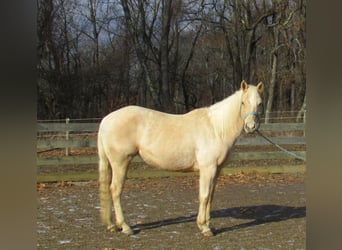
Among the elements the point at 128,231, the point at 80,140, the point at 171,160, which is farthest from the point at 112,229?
the point at 80,140

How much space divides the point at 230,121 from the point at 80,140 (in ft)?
7.66

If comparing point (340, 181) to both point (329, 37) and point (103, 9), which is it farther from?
point (103, 9)

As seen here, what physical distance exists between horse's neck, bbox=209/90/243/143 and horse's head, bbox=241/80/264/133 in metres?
0.08

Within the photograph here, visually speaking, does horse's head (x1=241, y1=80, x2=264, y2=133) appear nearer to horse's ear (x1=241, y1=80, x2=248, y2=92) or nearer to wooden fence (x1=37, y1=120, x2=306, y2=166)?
horse's ear (x1=241, y1=80, x2=248, y2=92)

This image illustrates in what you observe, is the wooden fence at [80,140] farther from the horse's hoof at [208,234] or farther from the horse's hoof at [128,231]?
the horse's hoof at [208,234]

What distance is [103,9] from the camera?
4867mm

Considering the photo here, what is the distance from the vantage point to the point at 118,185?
9.87 feet

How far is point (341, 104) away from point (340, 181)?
15cm

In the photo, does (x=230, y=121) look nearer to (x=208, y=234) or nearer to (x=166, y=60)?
(x=208, y=234)

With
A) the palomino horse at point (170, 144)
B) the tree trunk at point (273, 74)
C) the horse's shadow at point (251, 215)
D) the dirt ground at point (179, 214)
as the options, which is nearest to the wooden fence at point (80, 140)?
the dirt ground at point (179, 214)

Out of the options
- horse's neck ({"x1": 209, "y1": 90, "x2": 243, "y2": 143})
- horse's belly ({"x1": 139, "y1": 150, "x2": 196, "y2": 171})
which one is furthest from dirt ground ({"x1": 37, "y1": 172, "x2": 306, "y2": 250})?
horse's neck ({"x1": 209, "y1": 90, "x2": 243, "y2": 143})

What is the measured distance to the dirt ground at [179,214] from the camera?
2.89 m

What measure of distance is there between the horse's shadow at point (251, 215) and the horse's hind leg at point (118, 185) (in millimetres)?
143

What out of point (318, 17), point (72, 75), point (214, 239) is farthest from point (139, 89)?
point (318, 17)
